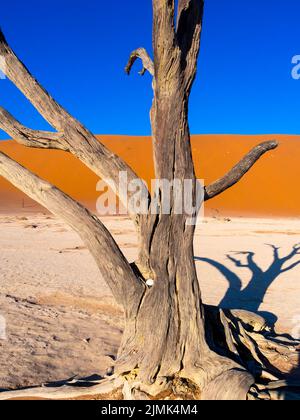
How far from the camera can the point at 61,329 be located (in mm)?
6082

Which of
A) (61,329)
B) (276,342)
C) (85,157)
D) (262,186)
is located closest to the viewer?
(85,157)

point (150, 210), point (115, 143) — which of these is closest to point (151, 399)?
point (150, 210)

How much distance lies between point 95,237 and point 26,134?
114cm

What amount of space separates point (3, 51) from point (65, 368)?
132 inches

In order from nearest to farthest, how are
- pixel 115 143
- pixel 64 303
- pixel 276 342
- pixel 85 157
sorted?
pixel 85 157 → pixel 276 342 → pixel 64 303 → pixel 115 143

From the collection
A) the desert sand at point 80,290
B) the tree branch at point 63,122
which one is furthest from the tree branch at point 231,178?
the desert sand at point 80,290

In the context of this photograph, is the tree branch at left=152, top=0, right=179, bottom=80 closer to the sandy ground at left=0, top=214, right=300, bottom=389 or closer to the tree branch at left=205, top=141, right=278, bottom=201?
the tree branch at left=205, top=141, right=278, bottom=201

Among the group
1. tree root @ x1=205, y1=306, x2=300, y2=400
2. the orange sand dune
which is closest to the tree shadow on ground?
tree root @ x1=205, y1=306, x2=300, y2=400

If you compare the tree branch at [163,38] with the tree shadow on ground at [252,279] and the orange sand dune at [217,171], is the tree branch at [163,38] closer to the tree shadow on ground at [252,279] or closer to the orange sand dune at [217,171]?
the tree shadow on ground at [252,279]

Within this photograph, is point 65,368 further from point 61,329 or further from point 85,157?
point 85,157

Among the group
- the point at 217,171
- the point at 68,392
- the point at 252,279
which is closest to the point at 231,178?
the point at 68,392

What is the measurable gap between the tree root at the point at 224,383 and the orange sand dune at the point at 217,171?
29.9m

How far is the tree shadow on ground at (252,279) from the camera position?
783 cm

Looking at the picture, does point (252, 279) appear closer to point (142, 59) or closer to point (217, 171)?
point (142, 59)
